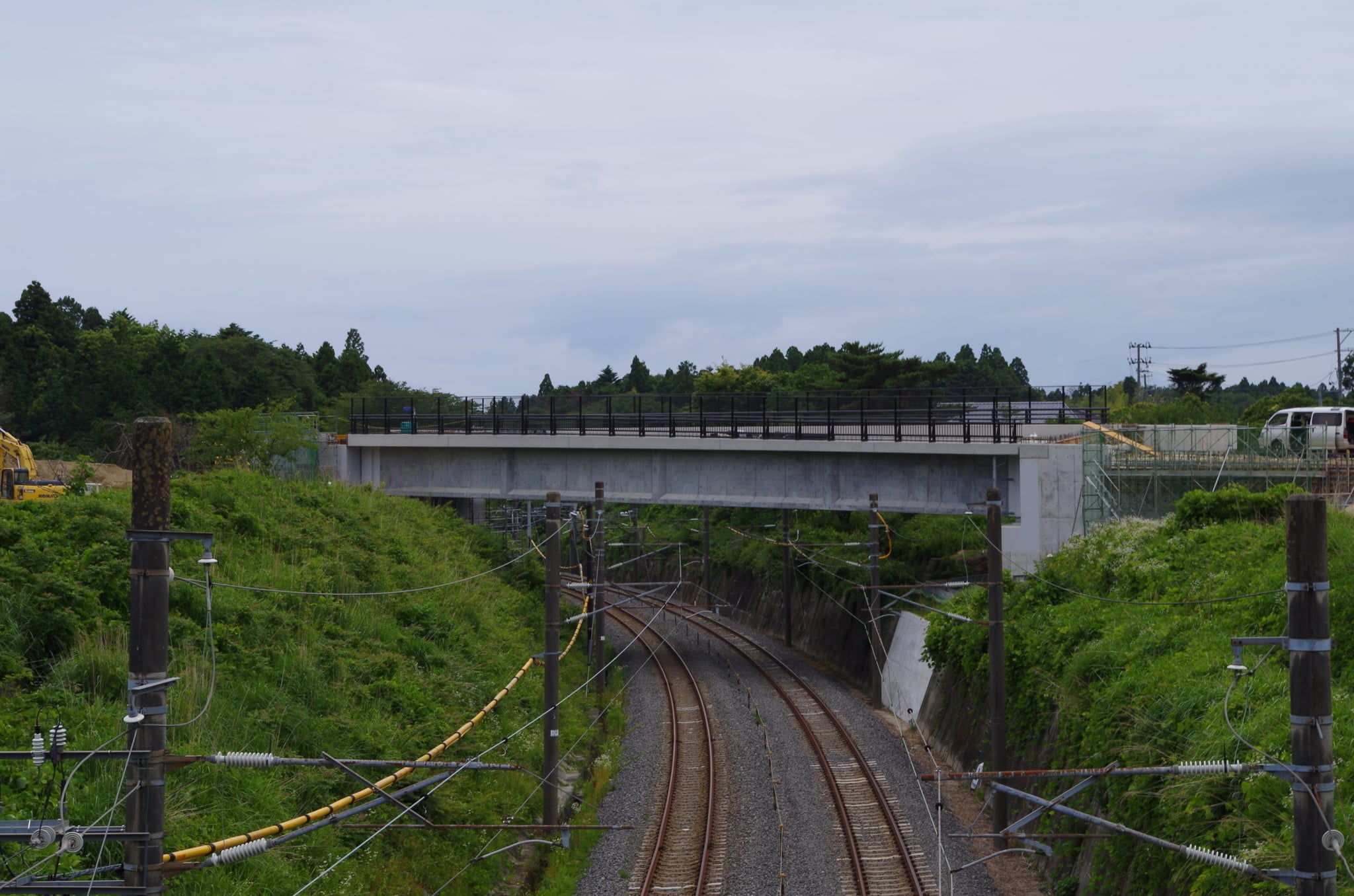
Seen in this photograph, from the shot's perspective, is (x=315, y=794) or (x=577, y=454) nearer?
(x=315, y=794)

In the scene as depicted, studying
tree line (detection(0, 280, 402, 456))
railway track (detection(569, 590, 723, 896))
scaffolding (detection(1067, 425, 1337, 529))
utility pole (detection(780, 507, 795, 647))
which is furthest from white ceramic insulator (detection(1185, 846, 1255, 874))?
tree line (detection(0, 280, 402, 456))

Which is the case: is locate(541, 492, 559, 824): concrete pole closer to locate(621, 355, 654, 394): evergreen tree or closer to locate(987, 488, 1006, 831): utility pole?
locate(987, 488, 1006, 831): utility pole

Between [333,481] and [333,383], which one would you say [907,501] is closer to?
[333,481]

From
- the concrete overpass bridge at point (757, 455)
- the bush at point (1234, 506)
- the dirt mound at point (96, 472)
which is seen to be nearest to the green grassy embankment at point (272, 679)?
the concrete overpass bridge at point (757, 455)

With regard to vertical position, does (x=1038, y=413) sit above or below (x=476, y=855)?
above

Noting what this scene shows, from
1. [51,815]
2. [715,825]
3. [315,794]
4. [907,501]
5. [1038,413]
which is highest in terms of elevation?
[1038,413]

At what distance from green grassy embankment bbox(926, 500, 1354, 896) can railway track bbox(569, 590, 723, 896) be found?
6072mm

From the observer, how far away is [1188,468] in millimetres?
27578

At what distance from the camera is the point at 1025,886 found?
17125mm

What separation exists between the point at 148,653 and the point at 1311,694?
8595mm

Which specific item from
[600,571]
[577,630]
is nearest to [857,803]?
[577,630]

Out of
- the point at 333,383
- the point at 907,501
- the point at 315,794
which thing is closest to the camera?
the point at 315,794

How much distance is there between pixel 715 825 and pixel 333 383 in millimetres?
71671

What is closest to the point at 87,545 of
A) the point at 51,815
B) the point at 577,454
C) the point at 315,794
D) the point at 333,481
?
the point at 315,794
